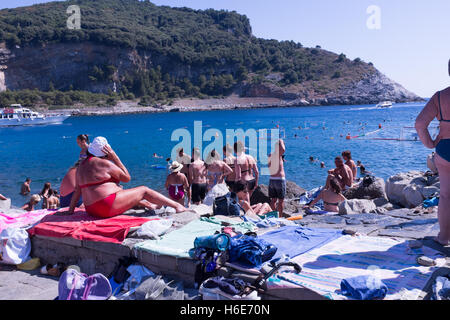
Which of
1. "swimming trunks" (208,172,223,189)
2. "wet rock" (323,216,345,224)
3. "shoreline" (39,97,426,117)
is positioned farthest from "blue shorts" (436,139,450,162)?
"shoreline" (39,97,426,117)

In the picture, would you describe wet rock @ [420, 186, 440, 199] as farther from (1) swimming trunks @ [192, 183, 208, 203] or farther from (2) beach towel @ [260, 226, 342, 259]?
(1) swimming trunks @ [192, 183, 208, 203]

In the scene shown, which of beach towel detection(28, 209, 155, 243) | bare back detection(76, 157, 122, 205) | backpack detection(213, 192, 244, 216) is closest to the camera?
beach towel detection(28, 209, 155, 243)

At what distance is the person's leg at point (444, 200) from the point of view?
12.9 ft

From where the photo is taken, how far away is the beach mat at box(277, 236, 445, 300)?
3295 millimetres

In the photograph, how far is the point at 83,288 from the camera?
403cm

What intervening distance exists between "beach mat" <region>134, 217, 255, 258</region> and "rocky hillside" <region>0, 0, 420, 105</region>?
11189cm

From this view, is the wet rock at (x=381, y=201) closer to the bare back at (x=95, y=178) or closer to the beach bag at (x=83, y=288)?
the bare back at (x=95, y=178)

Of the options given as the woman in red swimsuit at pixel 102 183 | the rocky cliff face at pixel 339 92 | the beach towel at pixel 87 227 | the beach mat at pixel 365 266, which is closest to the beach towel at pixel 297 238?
the beach mat at pixel 365 266

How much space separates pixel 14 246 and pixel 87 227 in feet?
3.94

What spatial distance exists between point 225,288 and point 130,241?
171cm

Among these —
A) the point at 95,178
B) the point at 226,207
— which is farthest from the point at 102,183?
the point at 226,207

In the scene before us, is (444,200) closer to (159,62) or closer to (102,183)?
(102,183)
